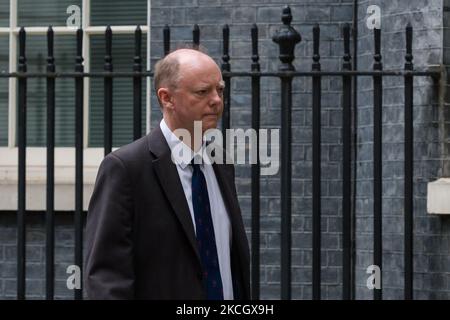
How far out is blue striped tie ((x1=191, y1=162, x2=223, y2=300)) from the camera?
4676mm

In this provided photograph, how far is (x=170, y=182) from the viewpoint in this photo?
4680 mm

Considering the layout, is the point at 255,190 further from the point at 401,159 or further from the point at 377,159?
the point at 401,159

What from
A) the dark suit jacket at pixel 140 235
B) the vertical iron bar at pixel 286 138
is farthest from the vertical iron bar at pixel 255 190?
the dark suit jacket at pixel 140 235

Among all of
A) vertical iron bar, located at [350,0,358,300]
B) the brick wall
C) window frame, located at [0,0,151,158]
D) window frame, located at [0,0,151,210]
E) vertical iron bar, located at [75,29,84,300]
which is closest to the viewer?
vertical iron bar, located at [75,29,84,300]

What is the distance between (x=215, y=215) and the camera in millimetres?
4781

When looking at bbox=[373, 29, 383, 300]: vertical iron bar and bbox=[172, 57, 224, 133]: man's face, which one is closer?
bbox=[172, 57, 224, 133]: man's face

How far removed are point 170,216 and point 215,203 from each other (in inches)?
9.5

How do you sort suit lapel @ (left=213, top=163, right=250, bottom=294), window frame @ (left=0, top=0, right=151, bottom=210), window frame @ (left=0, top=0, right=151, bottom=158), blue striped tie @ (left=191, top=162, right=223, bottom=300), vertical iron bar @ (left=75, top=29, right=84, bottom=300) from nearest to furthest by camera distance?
blue striped tie @ (left=191, top=162, right=223, bottom=300) < suit lapel @ (left=213, top=163, right=250, bottom=294) < vertical iron bar @ (left=75, top=29, right=84, bottom=300) < window frame @ (left=0, top=0, right=151, bottom=210) < window frame @ (left=0, top=0, right=151, bottom=158)

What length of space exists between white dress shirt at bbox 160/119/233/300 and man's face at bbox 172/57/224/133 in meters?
0.12

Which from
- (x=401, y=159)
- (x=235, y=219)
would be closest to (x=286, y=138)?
(x=401, y=159)

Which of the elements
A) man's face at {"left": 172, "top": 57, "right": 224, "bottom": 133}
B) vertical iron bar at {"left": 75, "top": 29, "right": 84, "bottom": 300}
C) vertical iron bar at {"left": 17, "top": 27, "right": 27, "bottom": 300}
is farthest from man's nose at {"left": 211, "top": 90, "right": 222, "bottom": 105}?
vertical iron bar at {"left": 17, "top": 27, "right": 27, "bottom": 300}

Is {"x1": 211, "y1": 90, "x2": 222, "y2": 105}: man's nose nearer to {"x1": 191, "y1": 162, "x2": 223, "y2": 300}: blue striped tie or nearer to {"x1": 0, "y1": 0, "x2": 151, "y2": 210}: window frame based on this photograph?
{"x1": 191, "y1": 162, "x2": 223, "y2": 300}: blue striped tie

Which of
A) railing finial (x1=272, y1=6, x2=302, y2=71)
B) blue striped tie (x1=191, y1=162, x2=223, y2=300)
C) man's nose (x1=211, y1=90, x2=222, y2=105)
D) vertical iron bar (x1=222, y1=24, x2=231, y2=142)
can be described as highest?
railing finial (x1=272, y1=6, x2=302, y2=71)
